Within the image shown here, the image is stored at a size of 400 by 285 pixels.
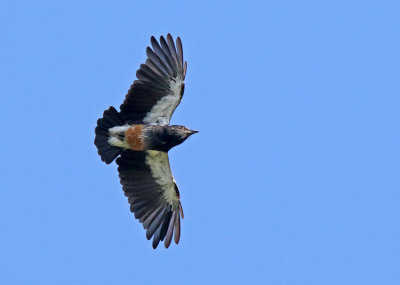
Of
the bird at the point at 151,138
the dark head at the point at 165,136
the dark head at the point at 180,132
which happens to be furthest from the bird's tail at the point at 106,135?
the dark head at the point at 180,132

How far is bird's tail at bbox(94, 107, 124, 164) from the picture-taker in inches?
680

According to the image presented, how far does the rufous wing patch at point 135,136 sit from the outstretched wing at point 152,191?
16.2 inches

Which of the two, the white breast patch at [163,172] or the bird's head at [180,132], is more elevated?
the bird's head at [180,132]

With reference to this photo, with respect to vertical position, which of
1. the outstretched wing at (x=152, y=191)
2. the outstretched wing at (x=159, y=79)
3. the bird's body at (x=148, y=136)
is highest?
the outstretched wing at (x=159, y=79)

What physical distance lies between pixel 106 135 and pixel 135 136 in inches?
22.4

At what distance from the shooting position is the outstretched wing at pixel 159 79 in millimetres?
17109

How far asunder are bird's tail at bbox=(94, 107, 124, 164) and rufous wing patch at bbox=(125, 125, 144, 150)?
229mm

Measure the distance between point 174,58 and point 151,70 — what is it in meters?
0.47

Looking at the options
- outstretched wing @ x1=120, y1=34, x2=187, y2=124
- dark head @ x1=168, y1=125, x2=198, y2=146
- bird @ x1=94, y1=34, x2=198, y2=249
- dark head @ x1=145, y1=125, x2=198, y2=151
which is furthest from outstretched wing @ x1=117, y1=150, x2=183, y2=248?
outstretched wing @ x1=120, y1=34, x2=187, y2=124

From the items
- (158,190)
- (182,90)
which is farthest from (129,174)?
(182,90)

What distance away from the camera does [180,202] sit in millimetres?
18016

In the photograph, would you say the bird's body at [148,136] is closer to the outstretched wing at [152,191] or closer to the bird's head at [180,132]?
the bird's head at [180,132]

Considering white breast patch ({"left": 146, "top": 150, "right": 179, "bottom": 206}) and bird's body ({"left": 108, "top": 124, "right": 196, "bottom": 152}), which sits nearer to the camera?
bird's body ({"left": 108, "top": 124, "right": 196, "bottom": 152})

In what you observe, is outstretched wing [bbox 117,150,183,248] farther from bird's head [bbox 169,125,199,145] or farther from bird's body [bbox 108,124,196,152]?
bird's head [bbox 169,125,199,145]
